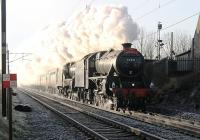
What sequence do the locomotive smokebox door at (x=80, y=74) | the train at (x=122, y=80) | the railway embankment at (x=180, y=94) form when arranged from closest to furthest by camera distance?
1. the train at (x=122, y=80)
2. the railway embankment at (x=180, y=94)
3. the locomotive smokebox door at (x=80, y=74)

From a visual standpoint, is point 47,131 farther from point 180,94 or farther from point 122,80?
point 180,94

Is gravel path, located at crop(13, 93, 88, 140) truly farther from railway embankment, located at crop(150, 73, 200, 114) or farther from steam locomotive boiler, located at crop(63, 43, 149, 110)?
railway embankment, located at crop(150, 73, 200, 114)

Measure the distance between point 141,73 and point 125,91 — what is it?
1919 millimetres

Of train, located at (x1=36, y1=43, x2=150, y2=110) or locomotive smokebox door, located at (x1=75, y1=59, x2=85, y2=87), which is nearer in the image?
train, located at (x1=36, y1=43, x2=150, y2=110)

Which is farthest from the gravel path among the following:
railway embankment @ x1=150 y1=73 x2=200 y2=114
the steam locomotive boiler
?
railway embankment @ x1=150 y1=73 x2=200 y2=114

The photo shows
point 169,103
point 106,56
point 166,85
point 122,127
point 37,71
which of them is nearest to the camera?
point 122,127

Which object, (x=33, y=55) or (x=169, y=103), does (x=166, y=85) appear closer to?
(x=169, y=103)

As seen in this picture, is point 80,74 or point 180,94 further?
point 80,74

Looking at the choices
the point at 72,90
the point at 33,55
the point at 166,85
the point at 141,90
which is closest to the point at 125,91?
the point at 141,90

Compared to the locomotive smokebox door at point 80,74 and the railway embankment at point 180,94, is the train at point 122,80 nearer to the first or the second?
the locomotive smokebox door at point 80,74

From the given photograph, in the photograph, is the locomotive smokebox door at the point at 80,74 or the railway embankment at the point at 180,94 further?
the locomotive smokebox door at the point at 80,74

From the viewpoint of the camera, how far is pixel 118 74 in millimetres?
26109

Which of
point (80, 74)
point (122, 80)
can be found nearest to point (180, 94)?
point (122, 80)

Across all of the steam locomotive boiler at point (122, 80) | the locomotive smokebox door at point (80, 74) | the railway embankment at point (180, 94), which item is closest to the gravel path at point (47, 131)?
the steam locomotive boiler at point (122, 80)
